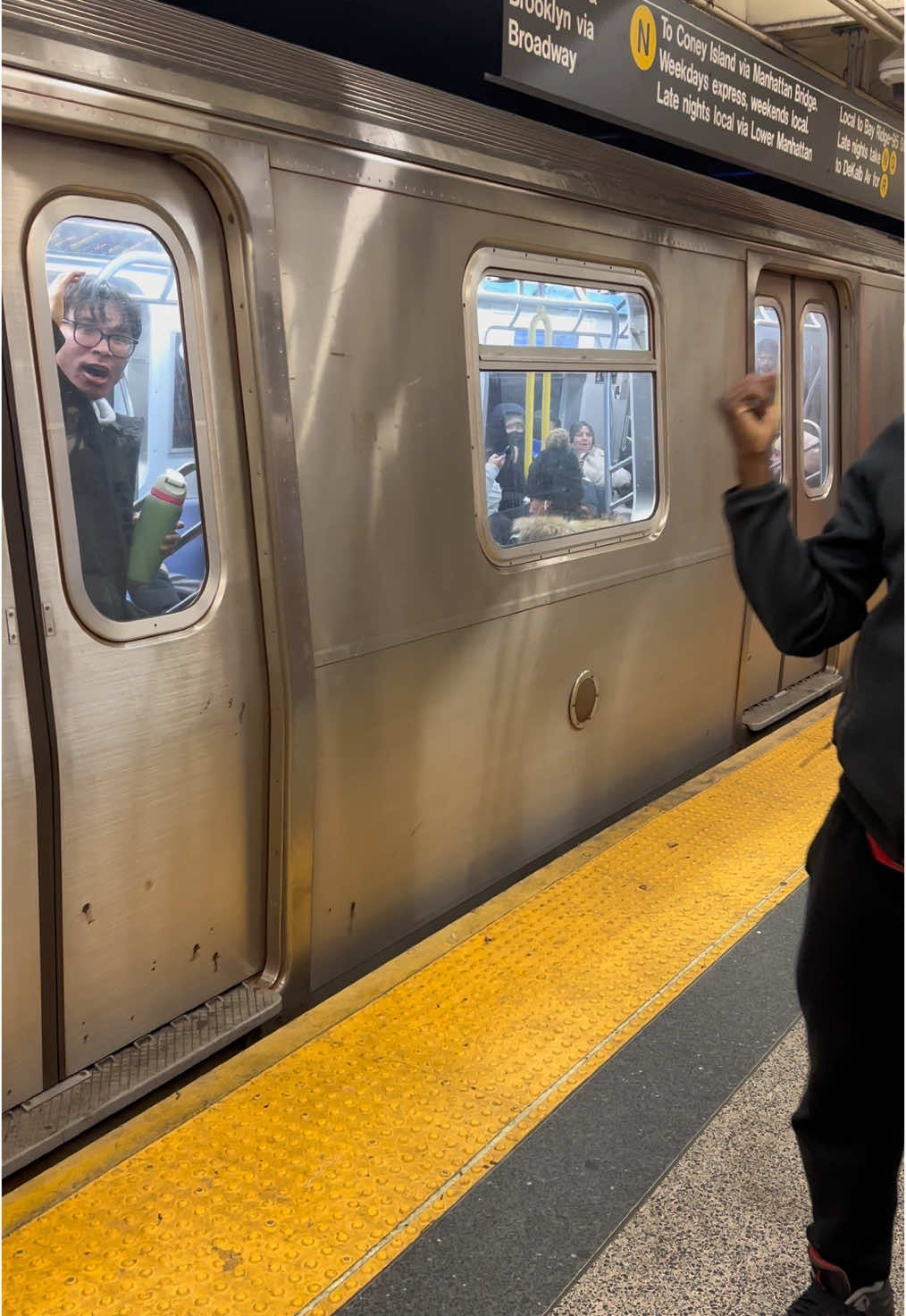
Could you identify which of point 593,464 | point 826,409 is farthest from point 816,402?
point 593,464

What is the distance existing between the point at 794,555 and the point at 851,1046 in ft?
2.47

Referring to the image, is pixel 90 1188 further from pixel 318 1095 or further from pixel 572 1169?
pixel 572 1169

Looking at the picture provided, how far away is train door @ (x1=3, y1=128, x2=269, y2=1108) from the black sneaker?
58.7 inches

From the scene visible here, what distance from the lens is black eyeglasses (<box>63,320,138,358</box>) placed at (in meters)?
2.46

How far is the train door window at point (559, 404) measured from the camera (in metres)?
3.62

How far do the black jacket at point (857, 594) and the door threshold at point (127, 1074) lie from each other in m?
1.67

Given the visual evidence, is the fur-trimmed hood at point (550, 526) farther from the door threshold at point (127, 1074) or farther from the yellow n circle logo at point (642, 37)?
the door threshold at point (127, 1074)

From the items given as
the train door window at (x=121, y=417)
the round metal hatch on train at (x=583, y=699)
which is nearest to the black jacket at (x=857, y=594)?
the train door window at (x=121, y=417)

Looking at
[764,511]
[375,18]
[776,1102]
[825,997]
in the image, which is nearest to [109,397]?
[764,511]

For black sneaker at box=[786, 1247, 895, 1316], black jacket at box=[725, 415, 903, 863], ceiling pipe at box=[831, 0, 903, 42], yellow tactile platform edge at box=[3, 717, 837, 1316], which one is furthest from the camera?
ceiling pipe at box=[831, 0, 903, 42]

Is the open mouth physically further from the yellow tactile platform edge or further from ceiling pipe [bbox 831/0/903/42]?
ceiling pipe [bbox 831/0/903/42]

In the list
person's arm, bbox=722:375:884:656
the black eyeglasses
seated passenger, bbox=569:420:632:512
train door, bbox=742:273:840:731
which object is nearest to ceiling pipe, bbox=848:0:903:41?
train door, bbox=742:273:840:731

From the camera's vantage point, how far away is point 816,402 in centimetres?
645

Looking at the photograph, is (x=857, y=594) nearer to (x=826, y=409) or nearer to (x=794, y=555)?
(x=794, y=555)
